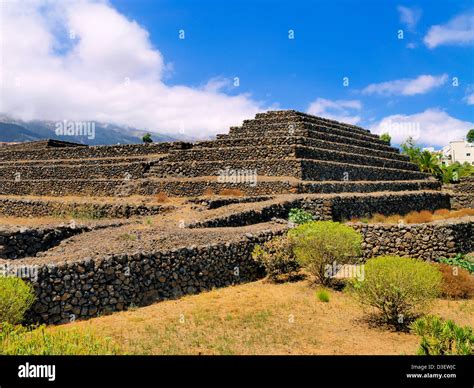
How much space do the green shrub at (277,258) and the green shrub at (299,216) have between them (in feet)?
16.9

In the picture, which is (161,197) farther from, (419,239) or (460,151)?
(460,151)

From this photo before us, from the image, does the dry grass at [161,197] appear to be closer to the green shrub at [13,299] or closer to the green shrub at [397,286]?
the green shrub at [13,299]

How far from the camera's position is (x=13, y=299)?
269 inches

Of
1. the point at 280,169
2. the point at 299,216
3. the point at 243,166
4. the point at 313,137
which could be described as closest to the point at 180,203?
the point at 243,166

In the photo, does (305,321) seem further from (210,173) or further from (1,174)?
(1,174)

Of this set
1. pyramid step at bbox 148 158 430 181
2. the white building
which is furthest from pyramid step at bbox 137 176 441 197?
the white building

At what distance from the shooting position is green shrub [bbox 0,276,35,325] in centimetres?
670

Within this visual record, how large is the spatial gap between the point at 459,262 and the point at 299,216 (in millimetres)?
6826

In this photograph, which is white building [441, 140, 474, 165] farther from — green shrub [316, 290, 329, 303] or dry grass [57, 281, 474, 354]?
dry grass [57, 281, 474, 354]

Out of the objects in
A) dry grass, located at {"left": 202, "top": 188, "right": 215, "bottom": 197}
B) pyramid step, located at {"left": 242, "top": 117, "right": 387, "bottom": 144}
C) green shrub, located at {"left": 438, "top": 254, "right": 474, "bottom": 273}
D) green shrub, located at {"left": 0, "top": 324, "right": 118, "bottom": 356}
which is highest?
pyramid step, located at {"left": 242, "top": 117, "right": 387, "bottom": 144}

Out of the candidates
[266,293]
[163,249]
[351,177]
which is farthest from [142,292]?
[351,177]

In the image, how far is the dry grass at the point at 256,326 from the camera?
705cm

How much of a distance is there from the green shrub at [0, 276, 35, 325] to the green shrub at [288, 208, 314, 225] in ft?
38.4

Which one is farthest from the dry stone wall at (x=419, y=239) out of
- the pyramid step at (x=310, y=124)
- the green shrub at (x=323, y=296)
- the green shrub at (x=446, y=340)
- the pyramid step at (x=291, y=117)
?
the pyramid step at (x=291, y=117)
